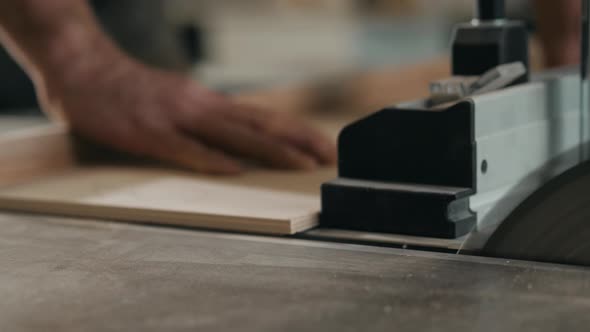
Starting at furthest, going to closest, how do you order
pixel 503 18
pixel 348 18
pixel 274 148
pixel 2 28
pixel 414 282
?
pixel 348 18, pixel 2 28, pixel 274 148, pixel 503 18, pixel 414 282

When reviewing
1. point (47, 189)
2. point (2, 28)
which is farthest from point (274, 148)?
→ point (2, 28)

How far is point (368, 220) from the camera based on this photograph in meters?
0.76

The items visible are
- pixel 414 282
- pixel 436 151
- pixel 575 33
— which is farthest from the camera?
pixel 575 33

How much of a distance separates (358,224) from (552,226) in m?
0.16

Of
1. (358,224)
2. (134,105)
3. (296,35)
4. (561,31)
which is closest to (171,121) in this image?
(134,105)

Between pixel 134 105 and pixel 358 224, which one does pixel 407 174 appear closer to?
pixel 358 224

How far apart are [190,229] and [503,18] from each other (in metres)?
0.35

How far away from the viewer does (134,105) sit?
3.56ft

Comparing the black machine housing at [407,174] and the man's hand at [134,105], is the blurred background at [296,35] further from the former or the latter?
the black machine housing at [407,174]

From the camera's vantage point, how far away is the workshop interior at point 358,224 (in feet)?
1.85

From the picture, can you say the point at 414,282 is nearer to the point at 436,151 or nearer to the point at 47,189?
the point at 436,151

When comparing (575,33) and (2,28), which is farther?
(575,33)

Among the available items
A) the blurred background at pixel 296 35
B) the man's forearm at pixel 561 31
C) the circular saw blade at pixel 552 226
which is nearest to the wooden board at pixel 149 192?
the circular saw blade at pixel 552 226

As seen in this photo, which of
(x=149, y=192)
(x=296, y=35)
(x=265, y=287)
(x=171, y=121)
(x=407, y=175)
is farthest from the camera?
(x=296, y=35)
